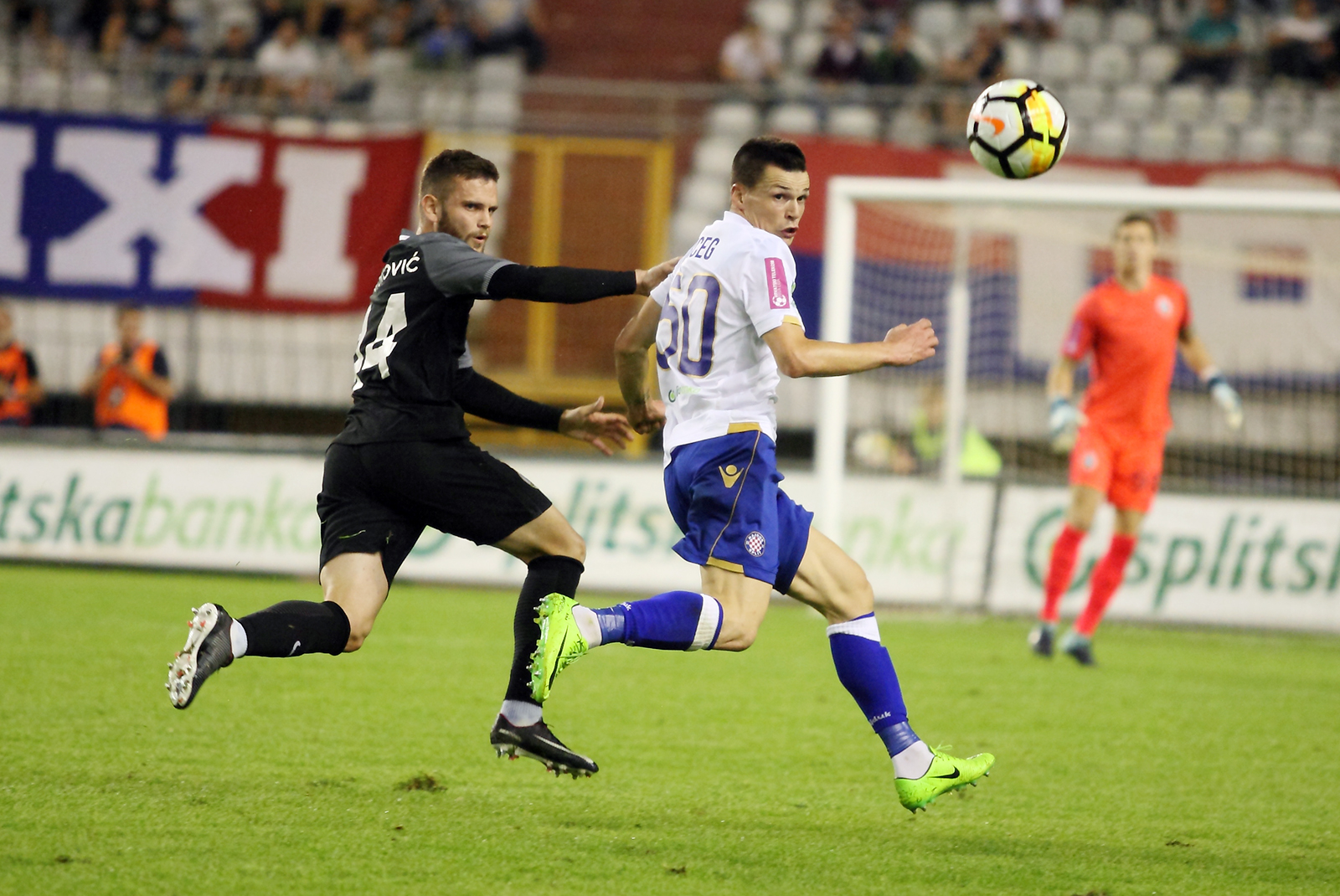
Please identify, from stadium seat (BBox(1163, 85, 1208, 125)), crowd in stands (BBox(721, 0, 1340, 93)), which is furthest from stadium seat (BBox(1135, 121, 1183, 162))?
crowd in stands (BBox(721, 0, 1340, 93))

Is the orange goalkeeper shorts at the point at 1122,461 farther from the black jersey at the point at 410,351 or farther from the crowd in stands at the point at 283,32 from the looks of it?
the crowd in stands at the point at 283,32

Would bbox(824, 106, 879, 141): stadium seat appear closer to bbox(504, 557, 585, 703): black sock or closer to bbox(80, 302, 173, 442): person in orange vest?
bbox(80, 302, 173, 442): person in orange vest

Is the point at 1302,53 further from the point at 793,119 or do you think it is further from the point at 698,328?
the point at 698,328

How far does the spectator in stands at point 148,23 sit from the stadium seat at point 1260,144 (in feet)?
38.7

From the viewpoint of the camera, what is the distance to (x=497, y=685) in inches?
275

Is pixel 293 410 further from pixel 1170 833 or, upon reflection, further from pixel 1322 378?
pixel 1170 833

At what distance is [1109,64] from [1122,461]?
929cm

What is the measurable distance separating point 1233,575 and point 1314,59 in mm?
7566

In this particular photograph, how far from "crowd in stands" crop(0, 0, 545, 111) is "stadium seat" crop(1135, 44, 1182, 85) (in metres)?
6.82

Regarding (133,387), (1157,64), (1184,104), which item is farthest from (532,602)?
(1157,64)

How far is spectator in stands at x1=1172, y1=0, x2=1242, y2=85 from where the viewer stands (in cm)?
1577

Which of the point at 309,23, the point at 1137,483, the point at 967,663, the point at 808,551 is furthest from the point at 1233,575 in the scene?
the point at 309,23

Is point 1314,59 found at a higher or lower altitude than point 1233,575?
higher

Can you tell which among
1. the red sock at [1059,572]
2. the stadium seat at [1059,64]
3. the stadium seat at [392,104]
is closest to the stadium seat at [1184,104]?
the stadium seat at [1059,64]
